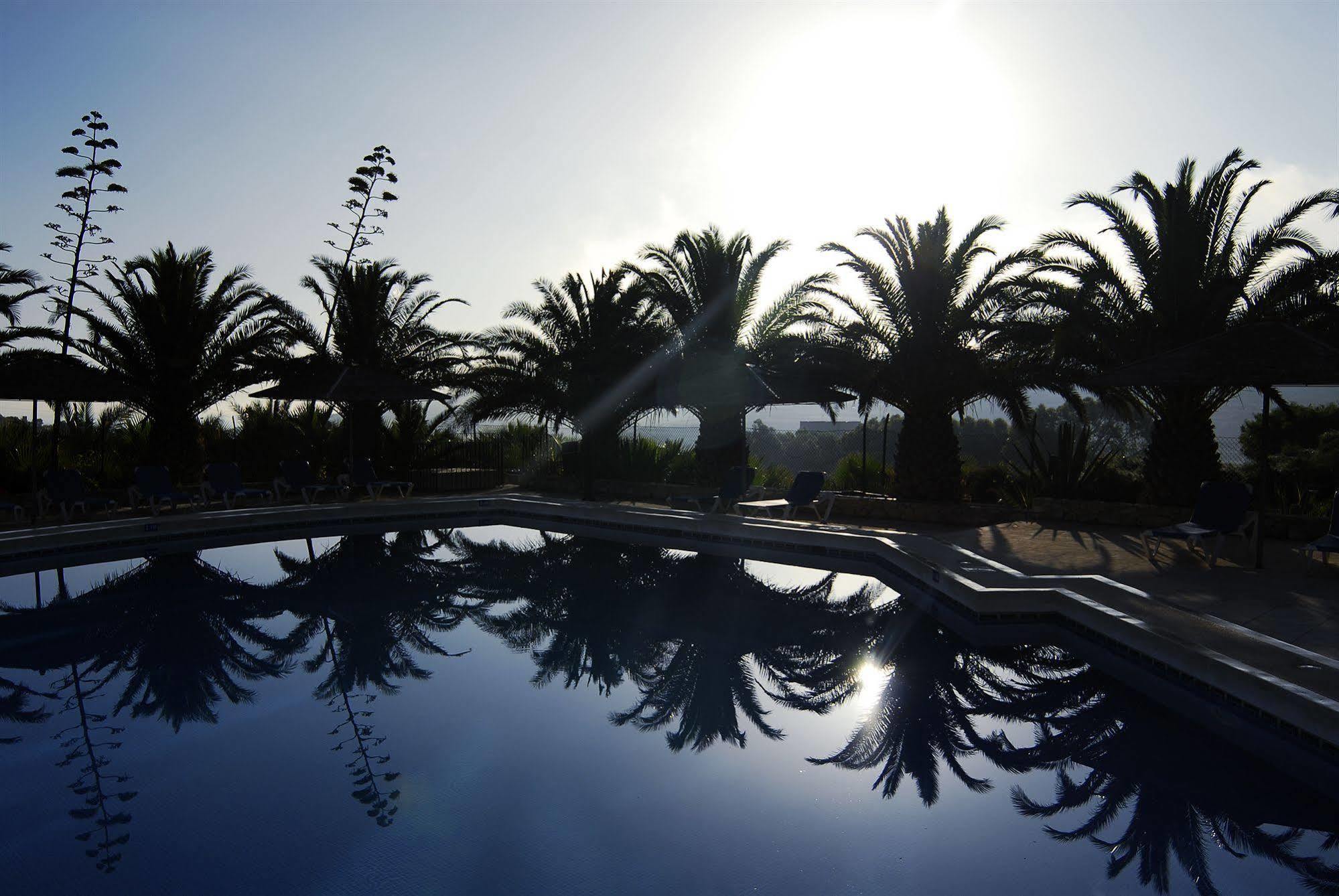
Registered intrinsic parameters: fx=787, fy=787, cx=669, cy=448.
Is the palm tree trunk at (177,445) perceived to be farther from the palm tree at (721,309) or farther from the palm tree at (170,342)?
the palm tree at (721,309)

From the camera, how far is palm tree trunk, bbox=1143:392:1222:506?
36.1ft

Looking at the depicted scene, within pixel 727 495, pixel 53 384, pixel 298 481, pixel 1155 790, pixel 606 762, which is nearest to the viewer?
pixel 1155 790

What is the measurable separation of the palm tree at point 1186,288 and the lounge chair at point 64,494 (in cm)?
1481

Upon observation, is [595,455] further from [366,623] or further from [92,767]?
[92,767]

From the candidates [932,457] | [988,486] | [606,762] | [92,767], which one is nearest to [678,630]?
[606,762]

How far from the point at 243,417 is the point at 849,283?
12.7 metres

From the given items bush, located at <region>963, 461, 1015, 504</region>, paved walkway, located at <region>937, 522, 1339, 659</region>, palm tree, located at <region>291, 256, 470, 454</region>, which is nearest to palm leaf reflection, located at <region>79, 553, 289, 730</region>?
paved walkway, located at <region>937, 522, 1339, 659</region>

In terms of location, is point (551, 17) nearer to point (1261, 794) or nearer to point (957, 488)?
point (957, 488)

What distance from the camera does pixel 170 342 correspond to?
49.6 feet

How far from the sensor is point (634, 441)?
1694 cm

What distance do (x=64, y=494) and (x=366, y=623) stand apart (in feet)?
24.9

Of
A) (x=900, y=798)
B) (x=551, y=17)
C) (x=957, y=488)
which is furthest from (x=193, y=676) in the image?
(x=957, y=488)

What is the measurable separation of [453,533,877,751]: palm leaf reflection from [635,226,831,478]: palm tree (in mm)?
4541

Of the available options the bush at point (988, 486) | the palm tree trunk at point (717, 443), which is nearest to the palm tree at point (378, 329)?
the palm tree trunk at point (717, 443)
